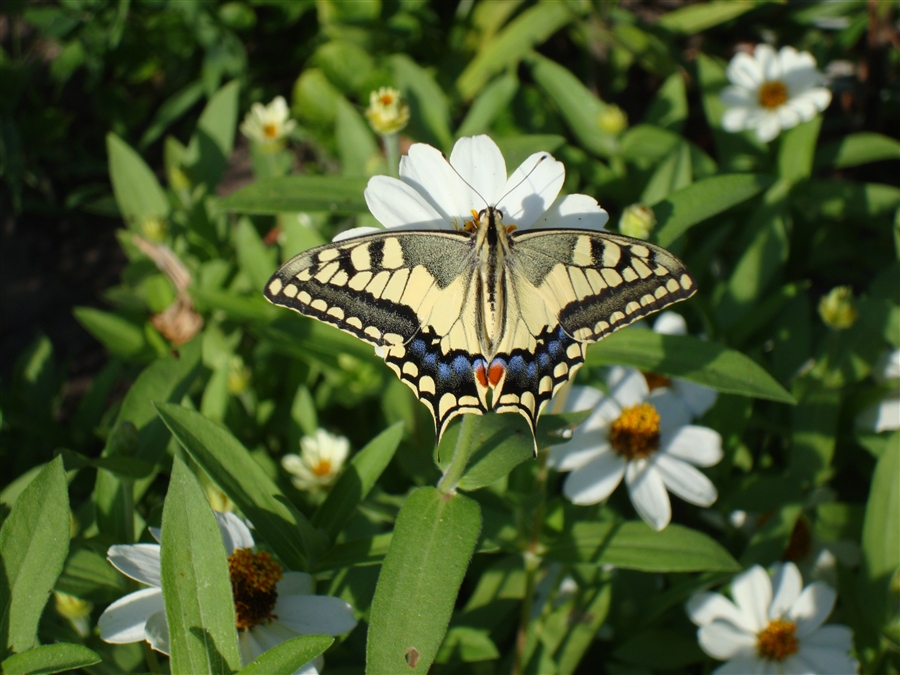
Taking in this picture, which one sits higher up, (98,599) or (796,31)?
(796,31)

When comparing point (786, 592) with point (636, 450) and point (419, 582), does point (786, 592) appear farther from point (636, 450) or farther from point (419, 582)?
point (419, 582)

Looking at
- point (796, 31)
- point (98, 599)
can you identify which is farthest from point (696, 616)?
point (796, 31)

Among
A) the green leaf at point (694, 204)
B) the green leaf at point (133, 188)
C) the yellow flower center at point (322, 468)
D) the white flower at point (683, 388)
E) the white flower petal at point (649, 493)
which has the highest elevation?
the green leaf at point (694, 204)

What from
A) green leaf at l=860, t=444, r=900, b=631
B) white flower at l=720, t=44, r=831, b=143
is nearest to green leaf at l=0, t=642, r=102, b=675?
green leaf at l=860, t=444, r=900, b=631

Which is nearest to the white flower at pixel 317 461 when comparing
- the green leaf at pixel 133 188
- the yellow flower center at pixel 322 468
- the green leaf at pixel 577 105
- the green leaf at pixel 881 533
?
the yellow flower center at pixel 322 468

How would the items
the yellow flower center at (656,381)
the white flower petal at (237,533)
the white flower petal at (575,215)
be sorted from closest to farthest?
the white flower petal at (575,215) → the white flower petal at (237,533) → the yellow flower center at (656,381)

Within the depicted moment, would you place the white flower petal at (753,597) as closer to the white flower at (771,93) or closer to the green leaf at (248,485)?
the green leaf at (248,485)

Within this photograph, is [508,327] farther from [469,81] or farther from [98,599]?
[469,81]
